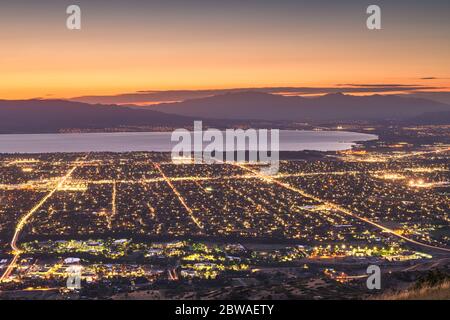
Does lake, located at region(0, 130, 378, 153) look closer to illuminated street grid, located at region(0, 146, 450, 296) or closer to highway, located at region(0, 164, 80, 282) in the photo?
illuminated street grid, located at region(0, 146, 450, 296)

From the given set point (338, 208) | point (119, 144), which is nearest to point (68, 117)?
point (119, 144)

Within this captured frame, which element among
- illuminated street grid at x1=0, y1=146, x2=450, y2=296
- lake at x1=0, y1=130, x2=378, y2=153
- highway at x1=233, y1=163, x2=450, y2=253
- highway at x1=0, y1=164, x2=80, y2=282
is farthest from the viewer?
lake at x1=0, y1=130, x2=378, y2=153

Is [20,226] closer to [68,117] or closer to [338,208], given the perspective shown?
[338,208]

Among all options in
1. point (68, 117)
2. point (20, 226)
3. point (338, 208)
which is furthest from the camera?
point (68, 117)

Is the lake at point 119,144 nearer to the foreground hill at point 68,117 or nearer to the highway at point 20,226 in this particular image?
the foreground hill at point 68,117

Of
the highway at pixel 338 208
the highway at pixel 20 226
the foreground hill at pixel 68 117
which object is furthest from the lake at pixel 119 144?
the highway at pixel 20 226

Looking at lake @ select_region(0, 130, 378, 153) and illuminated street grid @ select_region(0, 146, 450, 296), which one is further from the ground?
illuminated street grid @ select_region(0, 146, 450, 296)

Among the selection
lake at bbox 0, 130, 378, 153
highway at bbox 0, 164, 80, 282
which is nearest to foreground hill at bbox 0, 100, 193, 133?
lake at bbox 0, 130, 378, 153

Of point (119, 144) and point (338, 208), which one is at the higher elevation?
point (338, 208)
